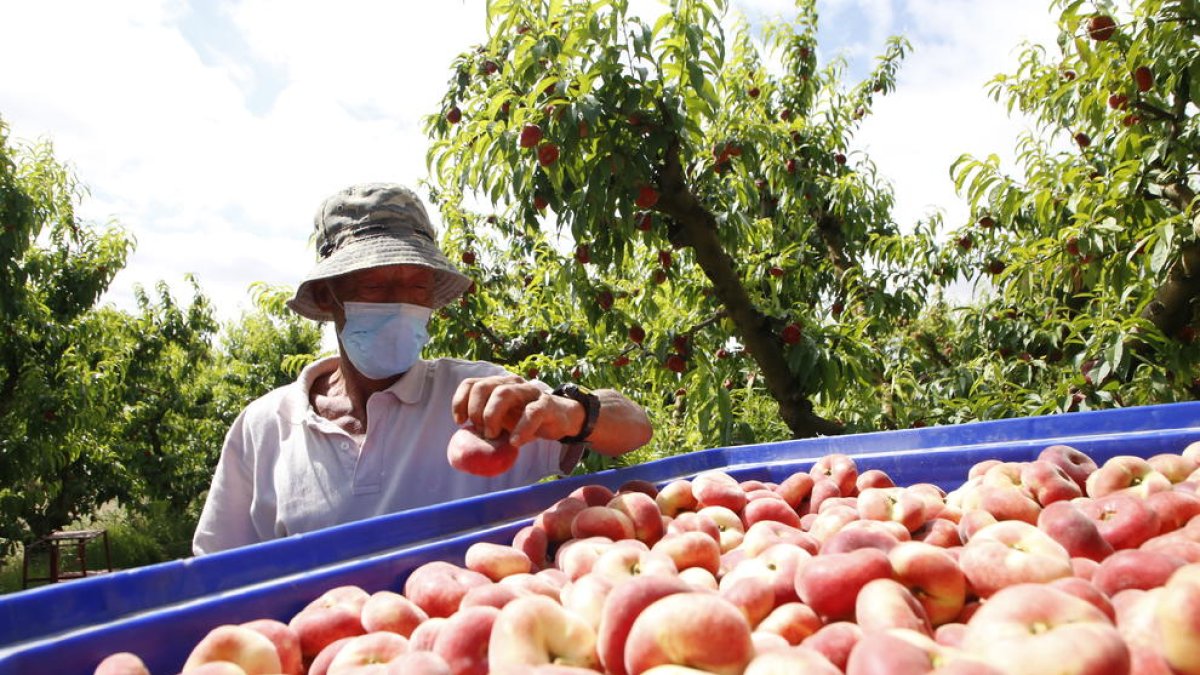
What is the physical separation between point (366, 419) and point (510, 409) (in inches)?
35.2

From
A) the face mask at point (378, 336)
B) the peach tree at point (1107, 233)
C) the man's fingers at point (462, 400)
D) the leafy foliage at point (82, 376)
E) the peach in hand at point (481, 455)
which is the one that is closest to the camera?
the peach in hand at point (481, 455)

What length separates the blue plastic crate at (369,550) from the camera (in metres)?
0.98

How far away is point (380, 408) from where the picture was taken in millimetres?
2240

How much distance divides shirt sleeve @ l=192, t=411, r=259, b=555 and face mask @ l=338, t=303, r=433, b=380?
0.39m

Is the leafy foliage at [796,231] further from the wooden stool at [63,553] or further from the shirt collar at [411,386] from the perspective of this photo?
the wooden stool at [63,553]

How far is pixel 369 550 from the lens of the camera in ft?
4.44

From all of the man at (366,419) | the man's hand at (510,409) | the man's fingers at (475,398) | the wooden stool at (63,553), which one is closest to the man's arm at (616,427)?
the man at (366,419)

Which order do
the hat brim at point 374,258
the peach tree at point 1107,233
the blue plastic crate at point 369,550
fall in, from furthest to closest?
the peach tree at point 1107,233
the hat brim at point 374,258
the blue plastic crate at point 369,550

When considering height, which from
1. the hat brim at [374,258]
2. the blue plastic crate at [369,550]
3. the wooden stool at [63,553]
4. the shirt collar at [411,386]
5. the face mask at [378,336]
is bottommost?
the wooden stool at [63,553]

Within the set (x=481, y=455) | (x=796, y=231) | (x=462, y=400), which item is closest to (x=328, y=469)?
(x=462, y=400)

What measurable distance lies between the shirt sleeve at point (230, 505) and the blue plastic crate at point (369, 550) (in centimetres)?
98

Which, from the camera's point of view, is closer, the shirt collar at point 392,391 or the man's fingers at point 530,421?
the man's fingers at point 530,421

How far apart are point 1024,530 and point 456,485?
1500 millimetres

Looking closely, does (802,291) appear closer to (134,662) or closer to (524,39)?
(524,39)
